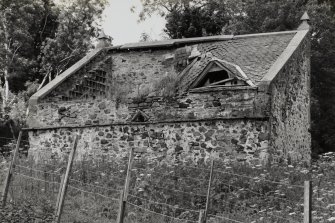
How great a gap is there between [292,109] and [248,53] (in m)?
2.63

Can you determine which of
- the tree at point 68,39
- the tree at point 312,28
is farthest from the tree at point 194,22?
the tree at point 68,39

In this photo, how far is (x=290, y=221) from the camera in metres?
9.91

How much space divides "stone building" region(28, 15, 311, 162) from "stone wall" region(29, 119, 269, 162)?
3 centimetres

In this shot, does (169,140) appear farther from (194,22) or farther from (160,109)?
(194,22)

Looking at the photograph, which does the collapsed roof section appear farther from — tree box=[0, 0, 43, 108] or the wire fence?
tree box=[0, 0, 43, 108]

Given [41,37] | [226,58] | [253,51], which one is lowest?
[226,58]

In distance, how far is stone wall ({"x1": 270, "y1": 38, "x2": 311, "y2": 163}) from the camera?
1549 cm

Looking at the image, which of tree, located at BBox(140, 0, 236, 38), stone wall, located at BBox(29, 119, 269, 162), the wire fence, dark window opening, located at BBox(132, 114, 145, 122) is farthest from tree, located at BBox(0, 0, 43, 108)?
the wire fence

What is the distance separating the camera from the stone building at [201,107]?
49.2ft

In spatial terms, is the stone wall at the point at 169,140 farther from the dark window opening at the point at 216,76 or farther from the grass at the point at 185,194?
the dark window opening at the point at 216,76

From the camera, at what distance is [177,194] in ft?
40.9

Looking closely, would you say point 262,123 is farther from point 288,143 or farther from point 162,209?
point 162,209

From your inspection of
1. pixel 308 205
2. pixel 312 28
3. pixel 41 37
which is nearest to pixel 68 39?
pixel 41 37

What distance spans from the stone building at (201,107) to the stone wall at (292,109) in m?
0.03
